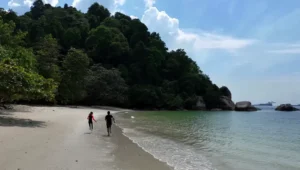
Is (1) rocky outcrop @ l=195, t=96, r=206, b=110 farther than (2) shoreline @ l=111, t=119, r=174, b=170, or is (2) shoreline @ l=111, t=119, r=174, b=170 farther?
(1) rocky outcrop @ l=195, t=96, r=206, b=110

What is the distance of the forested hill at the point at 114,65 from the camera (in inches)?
2542

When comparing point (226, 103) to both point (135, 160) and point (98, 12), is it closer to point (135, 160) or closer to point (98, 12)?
point (98, 12)

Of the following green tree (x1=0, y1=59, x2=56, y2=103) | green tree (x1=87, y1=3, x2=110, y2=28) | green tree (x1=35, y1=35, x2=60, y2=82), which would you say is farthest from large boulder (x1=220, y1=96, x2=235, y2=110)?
green tree (x1=0, y1=59, x2=56, y2=103)

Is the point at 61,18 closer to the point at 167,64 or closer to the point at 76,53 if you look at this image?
the point at 167,64

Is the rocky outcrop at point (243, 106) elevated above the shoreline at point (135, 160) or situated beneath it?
elevated above

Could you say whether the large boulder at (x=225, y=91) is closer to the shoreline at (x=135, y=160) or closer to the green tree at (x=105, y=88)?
the green tree at (x=105, y=88)

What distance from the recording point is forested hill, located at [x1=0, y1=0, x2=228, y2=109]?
6456 centimetres

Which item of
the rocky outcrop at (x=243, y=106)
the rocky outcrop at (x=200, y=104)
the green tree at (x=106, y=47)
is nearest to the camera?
the rocky outcrop at (x=200, y=104)

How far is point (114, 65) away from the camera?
313 ft

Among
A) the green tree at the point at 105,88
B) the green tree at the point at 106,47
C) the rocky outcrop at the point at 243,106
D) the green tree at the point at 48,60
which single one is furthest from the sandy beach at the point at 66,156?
the rocky outcrop at the point at 243,106

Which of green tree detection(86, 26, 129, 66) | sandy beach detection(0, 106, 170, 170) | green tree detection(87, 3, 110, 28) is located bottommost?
sandy beach detection(0, 106, 170, 170)

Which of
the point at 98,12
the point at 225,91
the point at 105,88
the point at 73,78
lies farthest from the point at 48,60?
the point at 98,12

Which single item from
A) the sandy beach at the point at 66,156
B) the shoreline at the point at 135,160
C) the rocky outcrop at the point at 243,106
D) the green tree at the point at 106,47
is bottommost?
the shoreline at the point at 135,160

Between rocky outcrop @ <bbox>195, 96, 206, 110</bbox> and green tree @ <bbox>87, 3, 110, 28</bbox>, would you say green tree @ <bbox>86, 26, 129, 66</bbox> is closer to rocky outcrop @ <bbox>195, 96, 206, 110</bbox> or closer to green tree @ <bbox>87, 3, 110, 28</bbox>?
rocky outcrop @ <bbox>195, 96, 206, 110</bbox>
